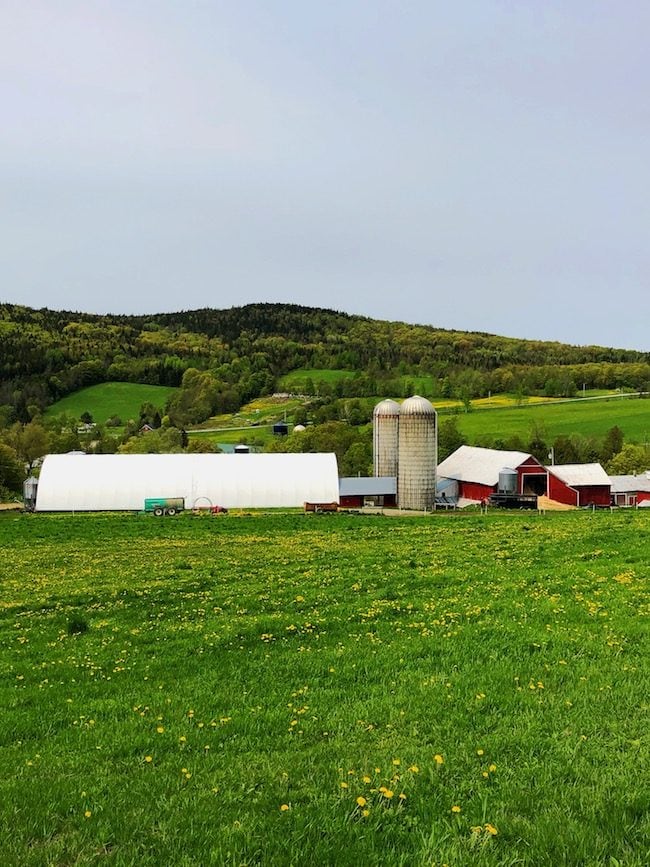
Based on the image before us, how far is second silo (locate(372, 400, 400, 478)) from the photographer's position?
79688 mm

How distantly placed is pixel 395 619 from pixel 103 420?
163 meters

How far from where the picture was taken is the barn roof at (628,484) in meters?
82.1

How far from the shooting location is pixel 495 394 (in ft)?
566

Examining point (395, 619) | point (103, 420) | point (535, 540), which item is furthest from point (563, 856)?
point (103, 420)

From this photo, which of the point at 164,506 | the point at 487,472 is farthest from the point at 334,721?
the point at 487,472

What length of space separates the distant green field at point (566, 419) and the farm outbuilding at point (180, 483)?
55056 mm

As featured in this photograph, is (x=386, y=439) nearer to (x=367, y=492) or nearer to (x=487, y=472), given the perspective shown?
(x=367, y=492)

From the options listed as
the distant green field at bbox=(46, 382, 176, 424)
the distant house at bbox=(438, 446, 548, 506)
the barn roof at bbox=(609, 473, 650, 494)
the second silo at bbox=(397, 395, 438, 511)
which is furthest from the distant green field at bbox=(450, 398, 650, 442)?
the distant green field at bbox=(46, 382, 176, 424)

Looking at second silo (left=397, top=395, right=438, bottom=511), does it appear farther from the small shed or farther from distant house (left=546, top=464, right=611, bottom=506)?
distant house (left=546, top=464, right=611, bottom=506)

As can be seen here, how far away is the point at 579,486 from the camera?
76438 mm

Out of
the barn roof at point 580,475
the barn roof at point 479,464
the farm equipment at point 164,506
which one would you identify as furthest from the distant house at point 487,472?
the farm equipment at point 164,506

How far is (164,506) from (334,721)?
5764cm

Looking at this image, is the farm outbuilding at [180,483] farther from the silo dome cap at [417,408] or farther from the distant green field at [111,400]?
the distant green field at [111,400]

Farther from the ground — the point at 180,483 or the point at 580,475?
the point at 580,475
